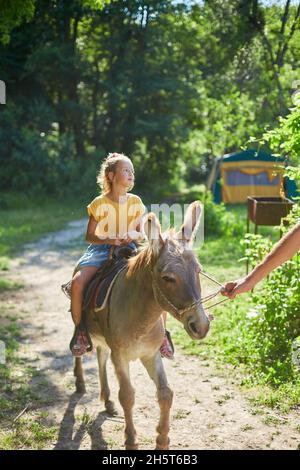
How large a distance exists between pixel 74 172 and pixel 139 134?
141 inches

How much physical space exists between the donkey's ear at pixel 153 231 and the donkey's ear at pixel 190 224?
0.14 meters

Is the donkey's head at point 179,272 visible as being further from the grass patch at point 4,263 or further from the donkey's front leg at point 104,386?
the grass patch at point 4,263

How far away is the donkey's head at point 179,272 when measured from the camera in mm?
2828

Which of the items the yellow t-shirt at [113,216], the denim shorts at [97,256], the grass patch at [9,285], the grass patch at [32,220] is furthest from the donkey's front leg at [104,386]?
the grass patch at [32,220]

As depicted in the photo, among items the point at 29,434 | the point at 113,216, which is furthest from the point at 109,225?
the point at 29,434

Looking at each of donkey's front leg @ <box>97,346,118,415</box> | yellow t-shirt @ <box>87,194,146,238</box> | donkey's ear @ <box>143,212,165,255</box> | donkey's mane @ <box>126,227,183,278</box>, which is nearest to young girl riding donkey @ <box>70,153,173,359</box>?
yellow t-shirt @ <box>87,194,146,238</box>

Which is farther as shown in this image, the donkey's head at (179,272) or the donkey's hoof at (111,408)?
the donkey's hoof at (111,408)

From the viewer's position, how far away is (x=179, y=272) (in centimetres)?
289

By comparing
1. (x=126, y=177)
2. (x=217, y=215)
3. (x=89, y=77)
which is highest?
(x=89, y=77)

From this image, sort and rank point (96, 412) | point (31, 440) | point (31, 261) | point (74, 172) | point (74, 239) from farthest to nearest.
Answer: point (74, 172) → point (74, 239) → point (31, 261) → point (96, 412) → point (31, 440)

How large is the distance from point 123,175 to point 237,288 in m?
1.41
